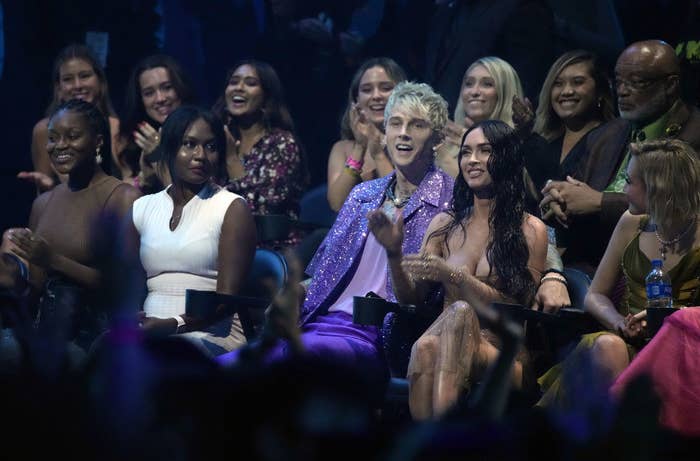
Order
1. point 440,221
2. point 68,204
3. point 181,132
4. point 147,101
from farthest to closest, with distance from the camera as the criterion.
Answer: point 147,101 → point 68,204 → point 181,132 → point 440,221

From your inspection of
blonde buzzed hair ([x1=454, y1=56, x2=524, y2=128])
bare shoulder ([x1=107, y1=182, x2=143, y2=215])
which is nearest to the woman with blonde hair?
blonde buzzed hair ([x1=454, y1=56, x2=524, y2=128])

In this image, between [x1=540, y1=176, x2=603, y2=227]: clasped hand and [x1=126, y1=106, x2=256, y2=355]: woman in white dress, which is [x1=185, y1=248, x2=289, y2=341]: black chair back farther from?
[x1=540, y1=176, x2=603, y2=227]: clasped hand

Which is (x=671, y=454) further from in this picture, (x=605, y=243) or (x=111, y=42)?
(x=111, y=42)

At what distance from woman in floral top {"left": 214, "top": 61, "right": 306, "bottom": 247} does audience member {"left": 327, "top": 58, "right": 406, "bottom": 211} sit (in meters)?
0.21

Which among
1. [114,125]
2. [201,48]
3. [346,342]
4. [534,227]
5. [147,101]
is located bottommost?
[346,342]

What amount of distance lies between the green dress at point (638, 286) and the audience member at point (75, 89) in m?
2.77

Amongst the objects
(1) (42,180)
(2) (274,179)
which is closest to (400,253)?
(2) (274,179)

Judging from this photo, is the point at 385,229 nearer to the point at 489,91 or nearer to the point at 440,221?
the point at 440,221

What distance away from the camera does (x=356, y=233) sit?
14.8 ft

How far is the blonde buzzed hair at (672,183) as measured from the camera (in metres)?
3.72

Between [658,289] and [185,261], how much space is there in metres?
1.81

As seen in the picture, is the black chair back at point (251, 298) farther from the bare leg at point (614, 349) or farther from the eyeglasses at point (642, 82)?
the eyeglasses at point (642, 82)

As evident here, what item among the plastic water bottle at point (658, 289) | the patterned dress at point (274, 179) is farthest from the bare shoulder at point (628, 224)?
the patterned dress at point (274, 179)

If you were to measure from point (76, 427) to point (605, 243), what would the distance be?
3.71m
